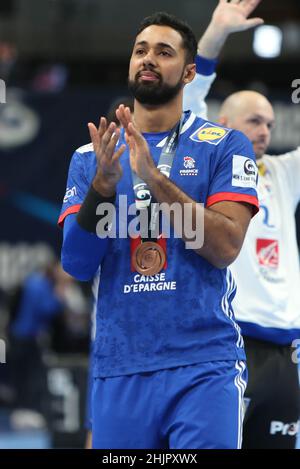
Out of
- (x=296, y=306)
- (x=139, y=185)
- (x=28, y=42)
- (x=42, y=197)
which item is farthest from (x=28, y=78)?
(x=139, y=185)

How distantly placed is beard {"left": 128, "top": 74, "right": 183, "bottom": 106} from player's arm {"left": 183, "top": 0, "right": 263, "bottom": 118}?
1.11m

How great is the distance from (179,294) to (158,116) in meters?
0.84

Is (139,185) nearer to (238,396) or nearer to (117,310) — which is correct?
(117,310)

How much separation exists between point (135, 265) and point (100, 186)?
402 millimetres

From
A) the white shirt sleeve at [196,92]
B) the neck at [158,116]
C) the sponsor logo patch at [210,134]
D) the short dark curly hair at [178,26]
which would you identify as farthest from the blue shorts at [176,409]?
the white shirt sleeve at [196,92]

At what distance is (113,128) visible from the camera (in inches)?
155

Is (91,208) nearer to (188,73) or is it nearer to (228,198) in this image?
(228,198)

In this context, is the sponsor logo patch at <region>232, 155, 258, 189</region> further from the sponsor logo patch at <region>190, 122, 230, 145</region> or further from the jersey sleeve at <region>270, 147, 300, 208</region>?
the jersey sleeve at <region>270, 147, 300, 208</region>

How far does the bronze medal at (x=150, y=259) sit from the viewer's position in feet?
13.5

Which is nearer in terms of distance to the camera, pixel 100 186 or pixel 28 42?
pixel 100 186

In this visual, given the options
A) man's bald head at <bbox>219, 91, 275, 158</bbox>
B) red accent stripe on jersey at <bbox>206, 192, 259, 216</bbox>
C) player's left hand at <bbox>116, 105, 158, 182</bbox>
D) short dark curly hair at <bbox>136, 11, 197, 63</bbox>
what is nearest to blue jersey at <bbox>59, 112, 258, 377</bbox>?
red accent stripe on jersey at <bbox>206, 192, 259, 216</bbox>

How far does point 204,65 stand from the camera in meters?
5.46
